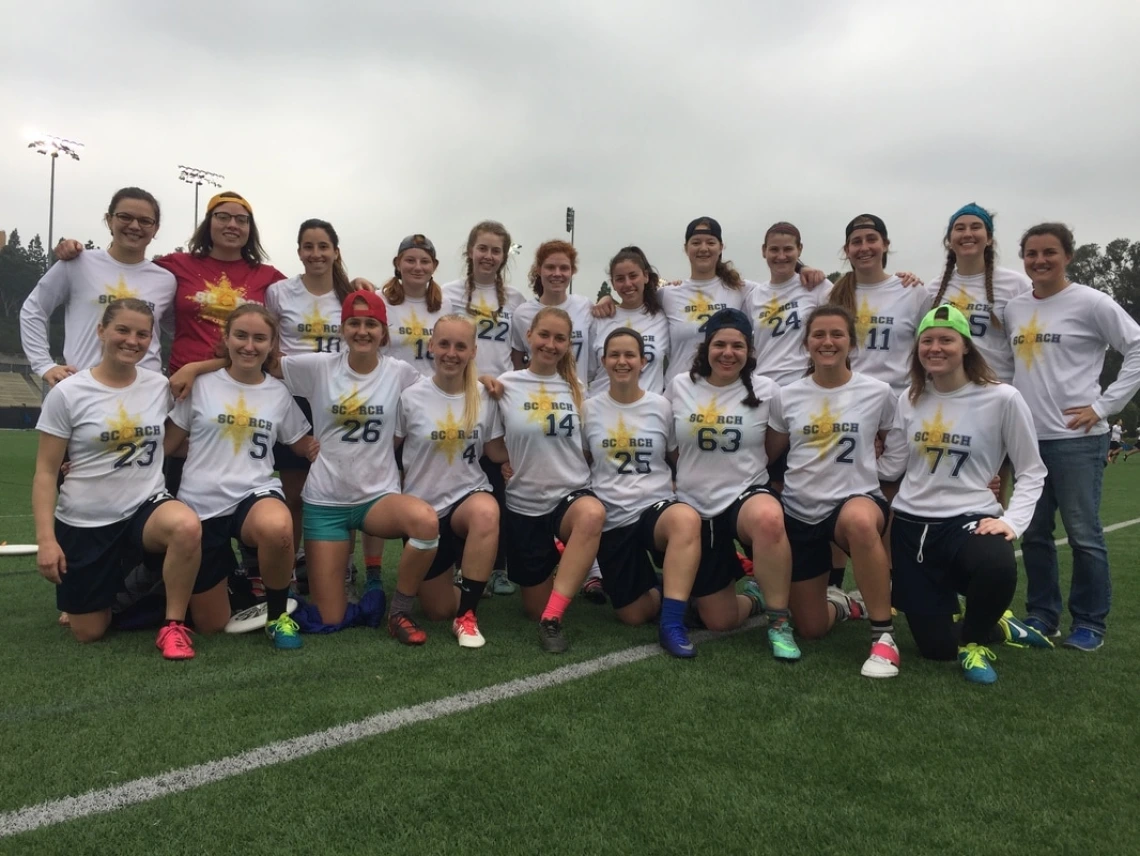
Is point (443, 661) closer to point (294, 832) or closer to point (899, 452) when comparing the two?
point (294, 832)

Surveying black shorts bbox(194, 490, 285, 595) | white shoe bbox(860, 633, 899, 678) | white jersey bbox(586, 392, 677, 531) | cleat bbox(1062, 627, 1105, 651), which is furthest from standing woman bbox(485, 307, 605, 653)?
cleat bbox(1062, 627, 1105, 651)

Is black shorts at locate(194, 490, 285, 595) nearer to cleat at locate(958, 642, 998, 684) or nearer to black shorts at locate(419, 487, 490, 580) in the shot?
black shorts at locate(419, 487, 490, 580)

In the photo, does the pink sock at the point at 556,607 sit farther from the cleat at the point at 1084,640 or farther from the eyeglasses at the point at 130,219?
the eyeglasses at the point at 130,219

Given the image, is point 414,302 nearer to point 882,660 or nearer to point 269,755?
point 269,755

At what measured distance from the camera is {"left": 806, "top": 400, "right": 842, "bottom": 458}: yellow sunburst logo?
3.77 meters

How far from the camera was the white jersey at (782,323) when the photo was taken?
15.1ft

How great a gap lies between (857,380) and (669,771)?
226 cm

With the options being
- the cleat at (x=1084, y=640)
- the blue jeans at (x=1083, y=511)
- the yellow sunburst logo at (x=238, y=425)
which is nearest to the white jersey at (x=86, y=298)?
the yellow sunburst logo at (x=238, y=425)

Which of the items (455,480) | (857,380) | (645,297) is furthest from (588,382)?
(857,380)

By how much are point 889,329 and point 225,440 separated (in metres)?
3.61

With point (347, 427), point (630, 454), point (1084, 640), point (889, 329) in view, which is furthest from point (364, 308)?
point (1084, 640)

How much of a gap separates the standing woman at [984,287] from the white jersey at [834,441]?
89 cm

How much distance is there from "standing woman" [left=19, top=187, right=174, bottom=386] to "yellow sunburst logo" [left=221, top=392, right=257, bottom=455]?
0.67 m

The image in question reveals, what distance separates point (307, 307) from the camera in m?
4.56
